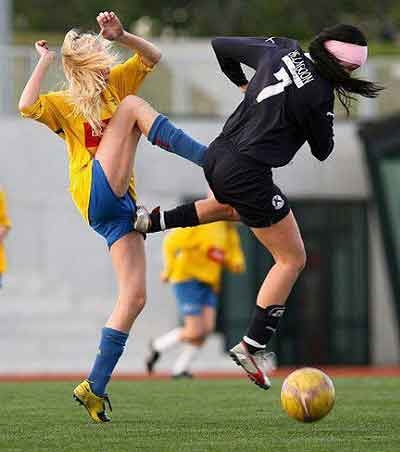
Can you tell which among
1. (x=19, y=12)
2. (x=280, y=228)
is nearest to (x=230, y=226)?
(x=280, y=228)

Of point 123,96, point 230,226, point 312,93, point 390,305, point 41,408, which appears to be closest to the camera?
point 312,93

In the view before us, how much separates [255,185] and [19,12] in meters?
35.8

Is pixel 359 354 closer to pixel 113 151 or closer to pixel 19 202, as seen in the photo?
pixel 19 202

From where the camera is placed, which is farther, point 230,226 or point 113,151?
Result: point 230,226

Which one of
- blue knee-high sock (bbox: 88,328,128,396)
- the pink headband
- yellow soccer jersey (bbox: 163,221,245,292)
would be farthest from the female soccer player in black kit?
yellow soccer jersey (bbox: 163,221,245,292)

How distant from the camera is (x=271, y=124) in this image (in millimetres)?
8617

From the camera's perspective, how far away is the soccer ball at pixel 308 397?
27.2 ft

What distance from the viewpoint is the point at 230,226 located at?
1659cm

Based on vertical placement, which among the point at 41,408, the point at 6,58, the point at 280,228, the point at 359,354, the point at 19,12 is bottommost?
the point at 359,354

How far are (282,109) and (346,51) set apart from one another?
505 mm

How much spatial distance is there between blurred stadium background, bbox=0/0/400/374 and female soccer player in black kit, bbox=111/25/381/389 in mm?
13227

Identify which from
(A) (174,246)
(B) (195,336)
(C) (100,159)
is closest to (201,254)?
(A) (174,246)

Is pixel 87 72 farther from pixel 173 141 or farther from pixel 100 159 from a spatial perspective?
pixel 173 141

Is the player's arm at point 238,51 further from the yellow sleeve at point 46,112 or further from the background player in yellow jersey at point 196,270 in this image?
the background player in yellow jersey at point 196,270
